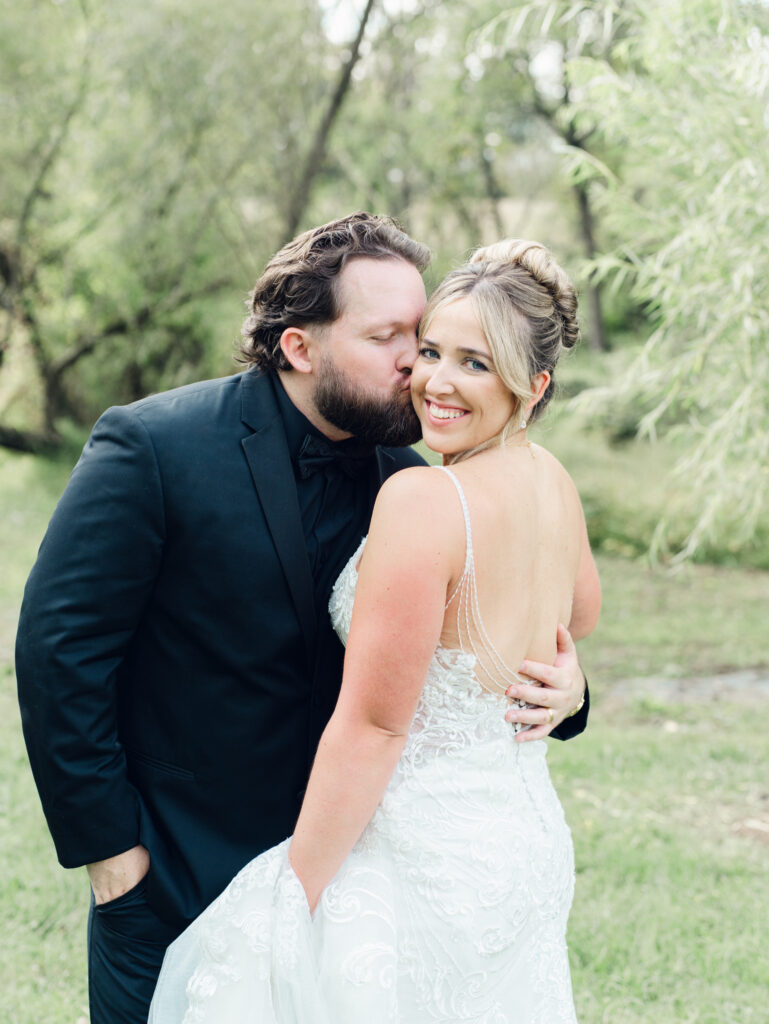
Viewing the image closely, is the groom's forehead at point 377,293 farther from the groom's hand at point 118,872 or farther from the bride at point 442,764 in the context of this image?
the groom's hand at point 118,872

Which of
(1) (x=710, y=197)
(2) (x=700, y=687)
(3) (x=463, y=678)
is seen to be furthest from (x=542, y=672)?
(2) (x=700, y=687)

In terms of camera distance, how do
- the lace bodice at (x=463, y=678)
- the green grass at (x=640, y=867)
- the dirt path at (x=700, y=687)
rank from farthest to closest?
the dirt path at (x=700, y=687) < the green grass at (x=640, y=867) < the lace bodice at (x=463, y=678)

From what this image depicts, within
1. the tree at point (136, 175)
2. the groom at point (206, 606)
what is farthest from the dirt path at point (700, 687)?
the tree at point (136, 175)

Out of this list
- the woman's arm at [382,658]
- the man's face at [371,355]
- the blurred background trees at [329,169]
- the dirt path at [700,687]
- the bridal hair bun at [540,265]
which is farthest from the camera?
the dirt path at [700,687]

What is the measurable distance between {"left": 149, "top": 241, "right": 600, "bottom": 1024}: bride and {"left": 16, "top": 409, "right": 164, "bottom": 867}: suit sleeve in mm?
347

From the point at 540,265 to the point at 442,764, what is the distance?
1.09 metres

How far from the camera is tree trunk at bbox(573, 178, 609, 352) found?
63.9ft

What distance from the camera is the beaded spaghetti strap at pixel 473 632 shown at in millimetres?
1896

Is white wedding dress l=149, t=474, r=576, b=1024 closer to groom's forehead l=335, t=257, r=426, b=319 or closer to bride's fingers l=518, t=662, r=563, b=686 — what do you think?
bride's fingers l=518, t=662, r=563, b=686

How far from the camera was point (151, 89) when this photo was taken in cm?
1227

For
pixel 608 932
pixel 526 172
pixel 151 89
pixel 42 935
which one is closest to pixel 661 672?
pixel 608 932

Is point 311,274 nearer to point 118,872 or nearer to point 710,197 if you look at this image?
point 118,872

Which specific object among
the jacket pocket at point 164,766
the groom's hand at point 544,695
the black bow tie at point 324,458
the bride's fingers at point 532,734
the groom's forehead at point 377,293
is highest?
the groom's forehead at point 377,293

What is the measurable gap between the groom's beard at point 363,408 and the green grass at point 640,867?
2.31 metres
